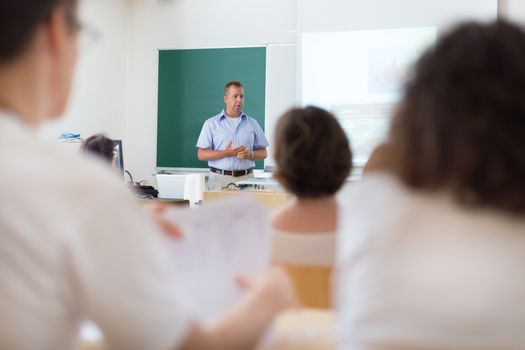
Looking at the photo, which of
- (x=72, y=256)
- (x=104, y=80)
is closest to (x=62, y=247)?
(x=72, y=256)

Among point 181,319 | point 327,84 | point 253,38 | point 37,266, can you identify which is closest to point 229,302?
point 181,319

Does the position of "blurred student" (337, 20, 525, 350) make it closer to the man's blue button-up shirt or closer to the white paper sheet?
the white paper sheet

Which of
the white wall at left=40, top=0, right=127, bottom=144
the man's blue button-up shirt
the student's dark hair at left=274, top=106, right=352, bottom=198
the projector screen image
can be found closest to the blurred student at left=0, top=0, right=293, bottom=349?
the student's dark hair at left=274, top=106, right=352, bottom=198

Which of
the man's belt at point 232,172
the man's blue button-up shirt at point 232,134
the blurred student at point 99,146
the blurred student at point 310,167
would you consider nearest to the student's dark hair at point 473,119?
the blurred student at point 310,167

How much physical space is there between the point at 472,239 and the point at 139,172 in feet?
20.0

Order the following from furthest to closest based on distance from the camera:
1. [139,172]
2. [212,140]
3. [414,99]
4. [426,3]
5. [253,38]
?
[139,172] → [253,38] → [212,140] → [426,3] → [414,99]

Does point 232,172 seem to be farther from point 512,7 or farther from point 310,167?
point 310,167

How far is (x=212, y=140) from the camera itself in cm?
548

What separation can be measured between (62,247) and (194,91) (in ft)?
18.9

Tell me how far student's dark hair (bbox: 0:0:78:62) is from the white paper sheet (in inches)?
10.8

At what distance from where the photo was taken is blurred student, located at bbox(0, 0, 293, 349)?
493 mm

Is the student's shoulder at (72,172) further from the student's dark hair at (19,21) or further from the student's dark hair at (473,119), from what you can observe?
the student's dark hair at (473,119)

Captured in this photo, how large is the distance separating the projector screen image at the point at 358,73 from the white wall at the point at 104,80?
2.44 m

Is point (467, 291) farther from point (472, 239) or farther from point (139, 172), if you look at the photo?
point (139, 172)
